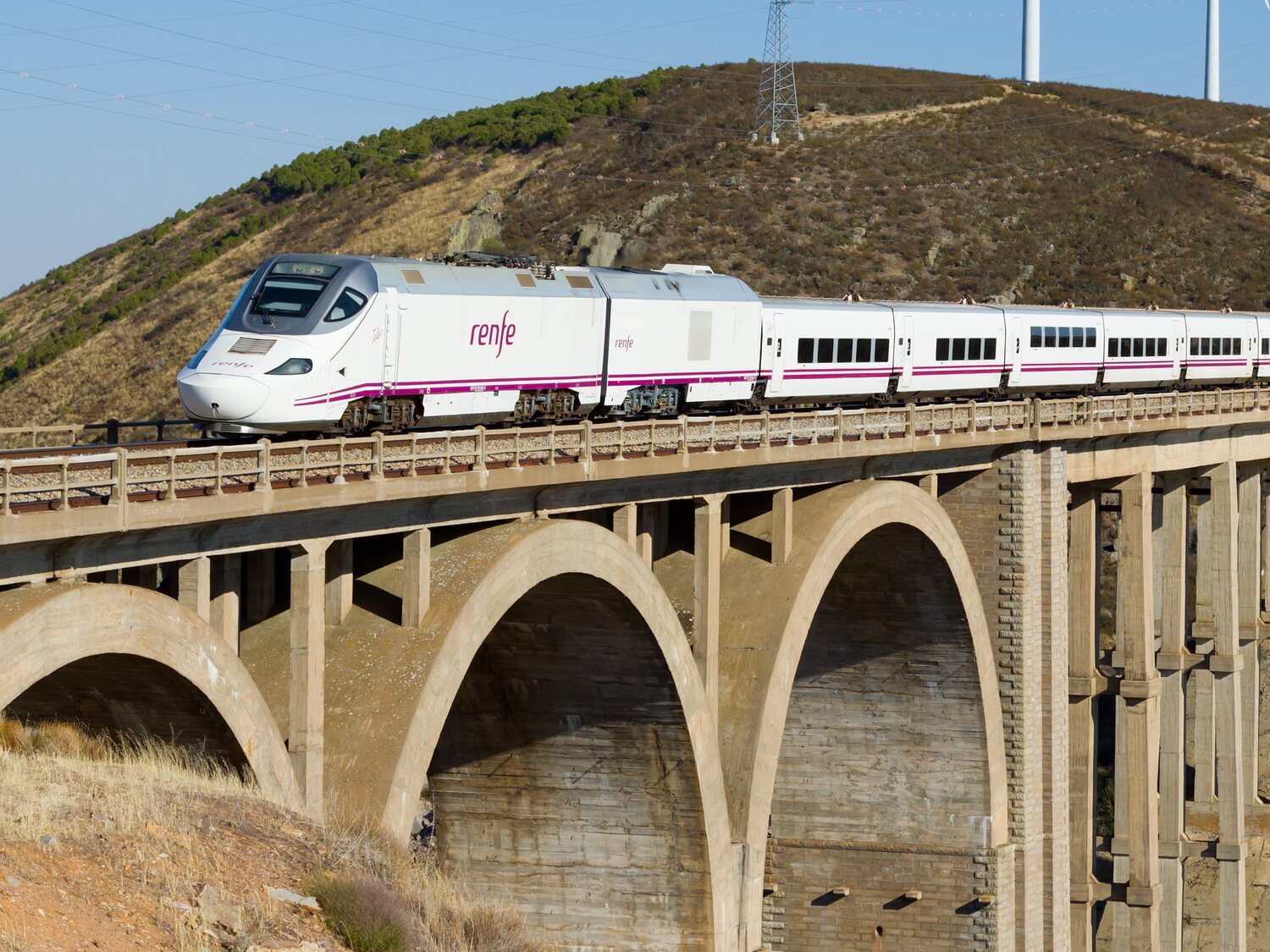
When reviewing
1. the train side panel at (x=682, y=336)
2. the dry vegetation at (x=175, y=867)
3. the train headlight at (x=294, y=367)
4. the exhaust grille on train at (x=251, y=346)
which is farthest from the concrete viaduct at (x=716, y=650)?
the exhaust grille on train at (x=251, y=346)

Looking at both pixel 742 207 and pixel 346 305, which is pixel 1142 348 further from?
pixel 742 207

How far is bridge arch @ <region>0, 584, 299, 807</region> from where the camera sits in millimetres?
13922

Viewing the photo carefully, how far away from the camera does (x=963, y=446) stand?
35.6 metres

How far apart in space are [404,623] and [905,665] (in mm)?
20551

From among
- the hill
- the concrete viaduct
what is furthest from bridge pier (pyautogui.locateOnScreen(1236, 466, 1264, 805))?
the hill

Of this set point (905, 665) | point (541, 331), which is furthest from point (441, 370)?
point (905, 665)

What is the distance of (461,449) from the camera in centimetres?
2061

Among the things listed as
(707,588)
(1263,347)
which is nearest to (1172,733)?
(1263,347)

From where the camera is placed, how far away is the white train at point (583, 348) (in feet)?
71.6

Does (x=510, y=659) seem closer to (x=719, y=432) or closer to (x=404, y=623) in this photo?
(x=719, y=432)

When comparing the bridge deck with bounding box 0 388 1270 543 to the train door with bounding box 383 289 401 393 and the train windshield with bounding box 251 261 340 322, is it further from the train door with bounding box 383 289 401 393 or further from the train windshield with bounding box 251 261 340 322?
the train windshield with bounding box 251 261 340 322

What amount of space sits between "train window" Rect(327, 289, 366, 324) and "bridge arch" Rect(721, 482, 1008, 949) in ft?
47.2

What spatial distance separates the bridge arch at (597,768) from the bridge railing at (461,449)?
2022 millimetres

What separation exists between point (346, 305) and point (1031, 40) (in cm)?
11205
